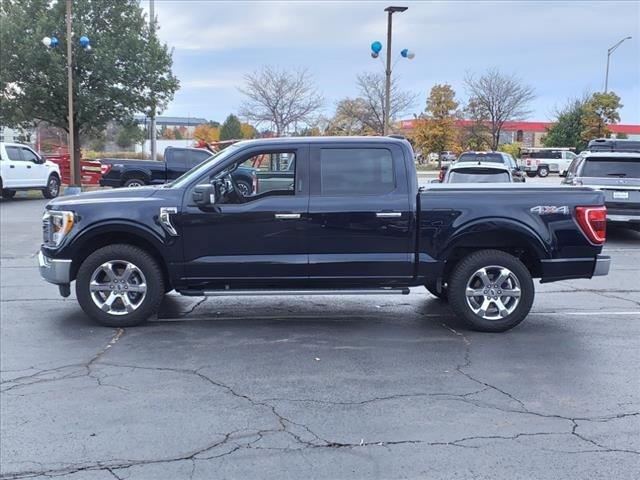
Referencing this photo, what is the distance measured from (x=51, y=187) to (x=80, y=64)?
18.0 feet

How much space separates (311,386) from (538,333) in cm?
286

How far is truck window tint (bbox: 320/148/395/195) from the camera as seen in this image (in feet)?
21.7

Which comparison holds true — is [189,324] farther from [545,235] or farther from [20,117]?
[20,117]

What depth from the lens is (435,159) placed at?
60844mm

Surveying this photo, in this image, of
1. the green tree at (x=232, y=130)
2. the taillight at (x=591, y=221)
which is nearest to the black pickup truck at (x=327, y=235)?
the taillight at (x=591, y=221)

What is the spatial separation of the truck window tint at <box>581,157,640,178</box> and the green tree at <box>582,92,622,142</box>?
3248 cm

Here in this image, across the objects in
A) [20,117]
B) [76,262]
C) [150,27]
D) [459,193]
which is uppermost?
[150,27]

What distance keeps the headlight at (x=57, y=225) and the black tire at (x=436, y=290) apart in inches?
147

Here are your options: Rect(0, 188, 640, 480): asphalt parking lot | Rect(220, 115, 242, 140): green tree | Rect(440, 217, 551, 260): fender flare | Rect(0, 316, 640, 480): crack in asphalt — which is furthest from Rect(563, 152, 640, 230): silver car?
Rect(220, 115, 242, 140): green tree

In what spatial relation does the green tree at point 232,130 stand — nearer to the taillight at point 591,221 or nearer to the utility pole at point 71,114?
the utility pole at point 71,114

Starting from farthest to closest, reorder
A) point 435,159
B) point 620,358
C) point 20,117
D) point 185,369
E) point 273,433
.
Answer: point 435,159 → point 20,117 → point 620,358 → point 185,369 → point 273,433

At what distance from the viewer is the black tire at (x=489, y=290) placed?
654cm

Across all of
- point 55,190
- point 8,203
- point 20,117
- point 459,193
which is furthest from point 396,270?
point 20,117

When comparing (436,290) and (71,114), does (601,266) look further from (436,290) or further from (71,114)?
(71,114)
